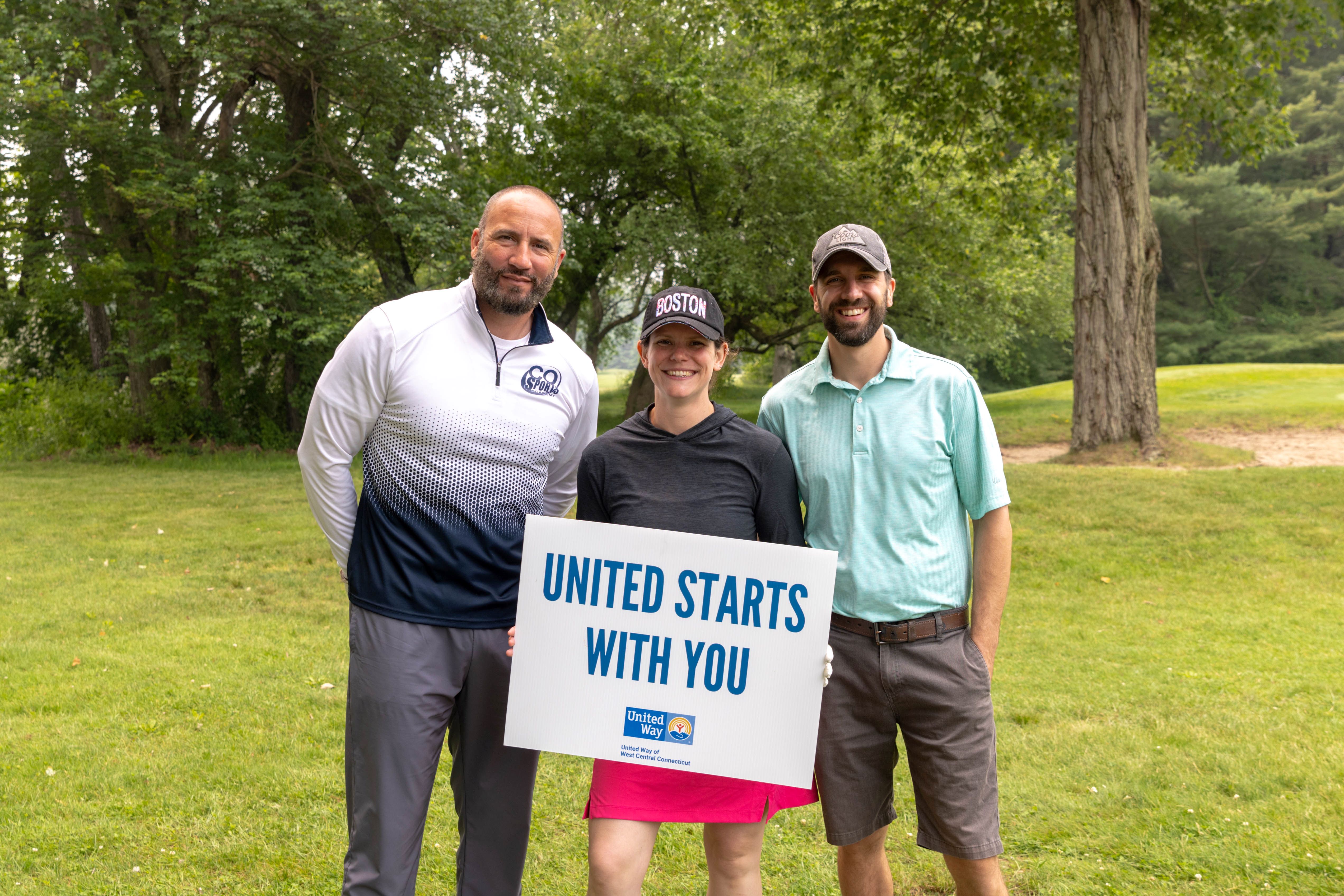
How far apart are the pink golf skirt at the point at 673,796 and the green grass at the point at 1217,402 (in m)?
17.1

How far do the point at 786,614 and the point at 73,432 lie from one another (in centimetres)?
2164

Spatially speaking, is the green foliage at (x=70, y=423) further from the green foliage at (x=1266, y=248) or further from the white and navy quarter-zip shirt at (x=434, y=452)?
the green foliage at (x=1266, y=248)

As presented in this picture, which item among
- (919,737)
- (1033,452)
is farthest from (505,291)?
A: (1033,452)

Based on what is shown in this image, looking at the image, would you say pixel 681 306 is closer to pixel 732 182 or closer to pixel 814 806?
pixel 814 806

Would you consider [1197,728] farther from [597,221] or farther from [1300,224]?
[1300,224]

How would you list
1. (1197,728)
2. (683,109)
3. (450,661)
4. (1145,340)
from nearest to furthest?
(450,661), (1197,728), (1145,340), (683,109)

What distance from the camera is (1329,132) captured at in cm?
4706

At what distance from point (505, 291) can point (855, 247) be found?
1.08m

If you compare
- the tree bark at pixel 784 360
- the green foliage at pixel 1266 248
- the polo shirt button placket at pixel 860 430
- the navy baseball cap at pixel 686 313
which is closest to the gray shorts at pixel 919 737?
the polo shirt button placket at pixel 860 430

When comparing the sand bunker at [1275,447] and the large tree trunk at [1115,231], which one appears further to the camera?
the sand bunker at [1275,447]

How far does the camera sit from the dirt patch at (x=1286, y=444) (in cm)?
1482

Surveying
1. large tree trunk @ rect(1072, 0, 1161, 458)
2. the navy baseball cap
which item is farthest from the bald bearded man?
large tree trunk @ rect(1072, 0, 1161, 458)

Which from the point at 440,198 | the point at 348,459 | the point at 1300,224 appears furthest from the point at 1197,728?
the point at 1300,224

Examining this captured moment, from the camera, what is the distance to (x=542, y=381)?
10.5 ft
